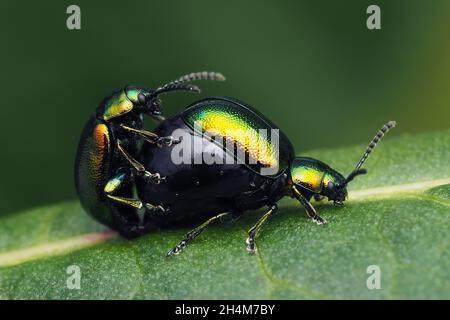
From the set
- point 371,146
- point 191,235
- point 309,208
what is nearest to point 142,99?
point 191,235

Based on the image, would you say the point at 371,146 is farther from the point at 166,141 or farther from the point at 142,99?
the point at 142,99

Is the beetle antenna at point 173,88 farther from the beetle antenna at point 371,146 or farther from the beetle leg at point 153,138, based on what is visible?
the beetle antenna at point 371,146

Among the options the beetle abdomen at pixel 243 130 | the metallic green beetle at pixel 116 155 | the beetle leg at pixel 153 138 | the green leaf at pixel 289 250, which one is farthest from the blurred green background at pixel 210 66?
the beetle abdomen at pixel 243 130

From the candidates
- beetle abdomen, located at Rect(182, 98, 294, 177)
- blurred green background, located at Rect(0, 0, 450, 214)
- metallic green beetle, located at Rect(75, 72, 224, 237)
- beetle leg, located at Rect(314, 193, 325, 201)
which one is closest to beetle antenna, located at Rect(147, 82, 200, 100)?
metallic green beetle, located at Rect(75, 72, 224, 237)

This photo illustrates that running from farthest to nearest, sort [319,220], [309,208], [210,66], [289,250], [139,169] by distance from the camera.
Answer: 1. [210,66]
2. [139,169]
3. [309,208]
4. [319,220]
5. [289,250]

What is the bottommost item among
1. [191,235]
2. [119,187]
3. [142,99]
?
[191,235]

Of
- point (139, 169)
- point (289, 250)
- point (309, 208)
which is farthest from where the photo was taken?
point (139, 169)

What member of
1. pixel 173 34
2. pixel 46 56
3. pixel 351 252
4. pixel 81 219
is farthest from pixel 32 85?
pixel 351 252

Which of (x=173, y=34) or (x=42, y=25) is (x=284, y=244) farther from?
(x=42, y=25)
